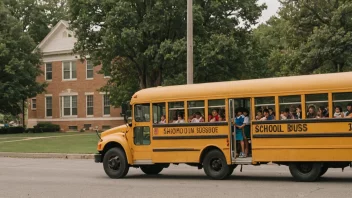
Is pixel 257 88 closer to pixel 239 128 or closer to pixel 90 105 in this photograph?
pixel 239 128

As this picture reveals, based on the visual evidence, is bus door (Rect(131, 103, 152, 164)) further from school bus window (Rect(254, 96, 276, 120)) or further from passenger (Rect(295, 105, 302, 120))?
passenger (Rect(295, 105, 302, 120))

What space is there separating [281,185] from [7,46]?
4393cm

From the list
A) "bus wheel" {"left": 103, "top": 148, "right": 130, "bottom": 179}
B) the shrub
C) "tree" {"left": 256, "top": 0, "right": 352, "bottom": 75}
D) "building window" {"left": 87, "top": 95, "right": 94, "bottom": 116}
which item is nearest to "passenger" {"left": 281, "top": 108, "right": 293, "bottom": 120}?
"bus wheel" {"left": 103, "top": 148, "right": 130, "bottom": 179}

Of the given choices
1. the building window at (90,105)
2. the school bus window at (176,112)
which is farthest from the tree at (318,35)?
the building window at (90,105)

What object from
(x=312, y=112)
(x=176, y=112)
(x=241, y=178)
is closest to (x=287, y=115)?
(x=312, y=112)

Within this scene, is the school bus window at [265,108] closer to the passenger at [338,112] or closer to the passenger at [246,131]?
the passenger at [246,131]

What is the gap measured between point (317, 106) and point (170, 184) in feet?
13.1

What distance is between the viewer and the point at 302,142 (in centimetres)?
1424

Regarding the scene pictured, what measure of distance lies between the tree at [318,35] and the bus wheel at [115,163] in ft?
63.4

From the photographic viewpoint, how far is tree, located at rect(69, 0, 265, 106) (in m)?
35.0

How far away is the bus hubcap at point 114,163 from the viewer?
16766 mm

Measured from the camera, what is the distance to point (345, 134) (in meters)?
13.7

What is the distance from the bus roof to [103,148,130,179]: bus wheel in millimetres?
1529

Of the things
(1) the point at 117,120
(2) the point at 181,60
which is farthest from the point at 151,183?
(1) the point at 117,120
